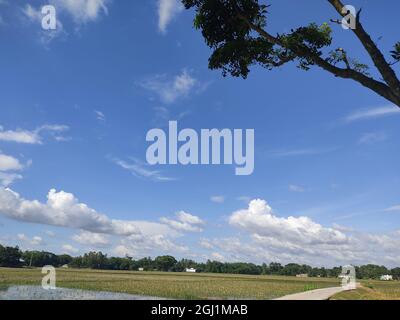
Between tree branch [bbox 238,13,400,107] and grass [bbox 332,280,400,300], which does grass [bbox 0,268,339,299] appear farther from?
tree branch [bbox 238,13,400,107]

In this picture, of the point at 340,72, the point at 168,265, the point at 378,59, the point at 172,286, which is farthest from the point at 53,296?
the point at 168,265

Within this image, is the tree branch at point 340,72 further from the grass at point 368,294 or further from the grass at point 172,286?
the grass at point 368,294

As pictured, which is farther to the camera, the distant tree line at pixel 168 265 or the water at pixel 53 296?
the distant tree line at pixel 168 265

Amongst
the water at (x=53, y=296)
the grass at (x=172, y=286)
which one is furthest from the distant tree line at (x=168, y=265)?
the water at (x=53, y=296)

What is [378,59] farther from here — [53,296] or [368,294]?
[368,294]

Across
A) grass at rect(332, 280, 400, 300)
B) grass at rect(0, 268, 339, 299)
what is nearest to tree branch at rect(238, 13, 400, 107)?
grass at rect(0, 268, 339, 299)

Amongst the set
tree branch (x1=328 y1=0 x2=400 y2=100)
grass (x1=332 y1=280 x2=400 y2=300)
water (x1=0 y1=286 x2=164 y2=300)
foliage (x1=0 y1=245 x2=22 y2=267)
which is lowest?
grass (x1=332 y1=280 x2=400 y2=300)

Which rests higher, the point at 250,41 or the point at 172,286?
the point at 250,41

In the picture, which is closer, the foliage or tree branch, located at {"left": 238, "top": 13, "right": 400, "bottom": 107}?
tree branch, located at {"left": 238, "top": 13, "right": 400, "bottom": 107}
